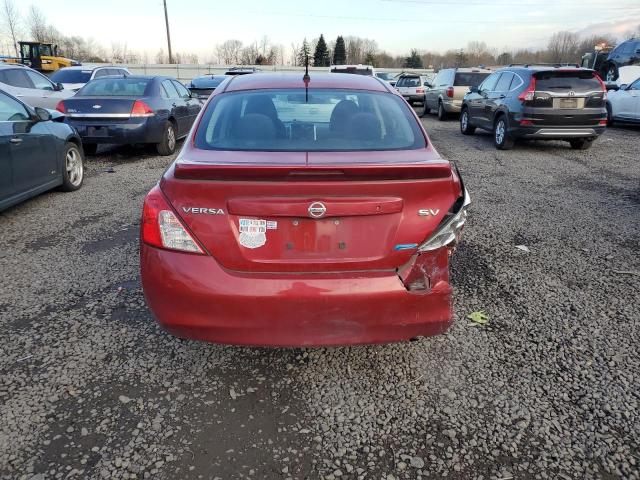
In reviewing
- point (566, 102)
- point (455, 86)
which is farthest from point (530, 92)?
point (455, 86)

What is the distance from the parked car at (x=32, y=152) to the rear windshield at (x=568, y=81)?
335 inches

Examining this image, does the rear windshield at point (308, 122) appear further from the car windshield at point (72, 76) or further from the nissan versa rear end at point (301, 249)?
the car windshield at point (72, 76)

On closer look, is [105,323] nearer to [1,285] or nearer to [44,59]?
[1,285]

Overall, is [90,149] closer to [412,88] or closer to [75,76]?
[75,76]

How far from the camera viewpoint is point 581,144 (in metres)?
10.8

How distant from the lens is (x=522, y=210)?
621cm

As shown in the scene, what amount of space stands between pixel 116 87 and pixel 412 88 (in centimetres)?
1573

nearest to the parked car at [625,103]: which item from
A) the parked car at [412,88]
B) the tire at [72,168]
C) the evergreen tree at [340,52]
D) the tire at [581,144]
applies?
the tire at [581,144]

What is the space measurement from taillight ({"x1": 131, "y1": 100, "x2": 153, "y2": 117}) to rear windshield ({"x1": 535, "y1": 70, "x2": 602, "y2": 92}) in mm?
7494

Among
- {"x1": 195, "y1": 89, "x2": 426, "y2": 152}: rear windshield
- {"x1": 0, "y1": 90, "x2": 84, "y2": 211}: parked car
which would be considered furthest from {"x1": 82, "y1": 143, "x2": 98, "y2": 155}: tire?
{"x1": 195, "y1": 89, "x2": 426, "y2": 152}: rear windshield

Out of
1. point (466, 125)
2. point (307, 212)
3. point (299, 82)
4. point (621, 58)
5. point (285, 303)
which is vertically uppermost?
point (621, 58)

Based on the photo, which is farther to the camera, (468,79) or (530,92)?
(468,79)

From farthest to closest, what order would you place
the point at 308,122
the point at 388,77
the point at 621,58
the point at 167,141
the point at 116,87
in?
1. the point at 388,77
2. the point at 621,58
3. the point at 167,141
4. the point at 116,87
5. the point at 308,122

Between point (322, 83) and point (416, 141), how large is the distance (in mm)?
974
